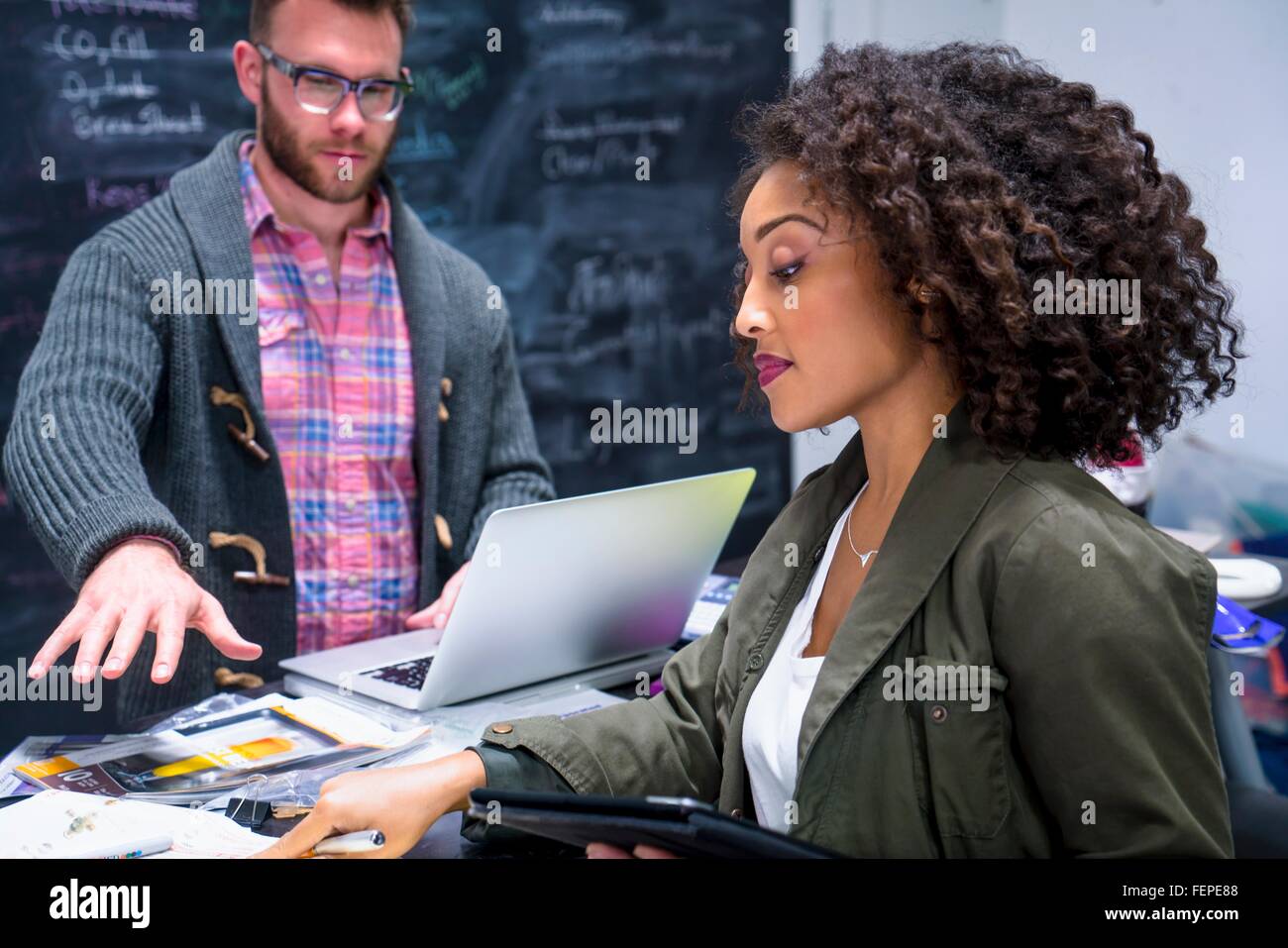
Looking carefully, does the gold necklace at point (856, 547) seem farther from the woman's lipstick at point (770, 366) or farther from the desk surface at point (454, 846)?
the desk surface at point (454, 846)

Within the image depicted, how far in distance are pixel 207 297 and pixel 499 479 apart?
711 millimetres

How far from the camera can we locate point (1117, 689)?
3.58ft

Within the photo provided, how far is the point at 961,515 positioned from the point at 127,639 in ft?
3.08

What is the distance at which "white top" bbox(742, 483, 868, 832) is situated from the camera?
1.30 m

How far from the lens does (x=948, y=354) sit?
1.29 metres

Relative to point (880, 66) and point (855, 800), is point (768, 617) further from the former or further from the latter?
point (880, 66)

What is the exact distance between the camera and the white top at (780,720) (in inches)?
51.1

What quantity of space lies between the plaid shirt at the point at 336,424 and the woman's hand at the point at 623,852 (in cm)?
136
